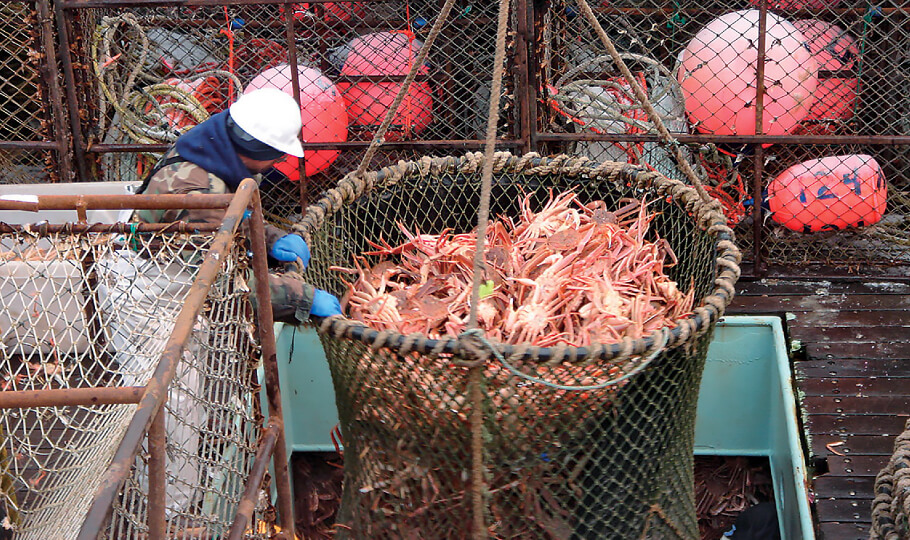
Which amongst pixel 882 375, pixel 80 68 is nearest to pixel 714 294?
pixel 882 375

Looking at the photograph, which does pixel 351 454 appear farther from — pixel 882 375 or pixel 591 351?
pixel 882 375

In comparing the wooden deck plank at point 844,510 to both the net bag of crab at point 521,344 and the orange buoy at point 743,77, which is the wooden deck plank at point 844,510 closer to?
the net bag of crab at point 521,344

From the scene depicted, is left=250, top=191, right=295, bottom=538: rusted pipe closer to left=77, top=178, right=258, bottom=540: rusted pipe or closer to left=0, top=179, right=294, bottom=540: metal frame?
left=0, top=179, right=294, bottom=540: metal frame

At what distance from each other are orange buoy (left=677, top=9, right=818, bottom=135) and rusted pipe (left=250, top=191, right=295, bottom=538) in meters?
2.84

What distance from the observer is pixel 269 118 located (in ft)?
9.86

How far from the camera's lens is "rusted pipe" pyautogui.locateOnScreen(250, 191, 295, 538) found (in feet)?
7.49

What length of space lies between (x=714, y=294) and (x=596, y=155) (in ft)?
7.64

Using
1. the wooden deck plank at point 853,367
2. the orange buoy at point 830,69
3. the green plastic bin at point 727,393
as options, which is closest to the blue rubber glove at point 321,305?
the green plastic bin at point 727,393

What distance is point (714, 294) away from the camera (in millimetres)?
2574

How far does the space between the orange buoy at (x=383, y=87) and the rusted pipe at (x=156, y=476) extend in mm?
3101

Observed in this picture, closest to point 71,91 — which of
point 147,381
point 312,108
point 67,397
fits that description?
point 312,108

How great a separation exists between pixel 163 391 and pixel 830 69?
4.17 metres

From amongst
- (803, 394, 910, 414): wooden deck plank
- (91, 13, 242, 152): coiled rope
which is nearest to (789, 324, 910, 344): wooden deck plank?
(803, 394, 910, 414): wooden deck plank

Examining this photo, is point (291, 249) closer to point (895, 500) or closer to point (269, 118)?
point (269, 118)
